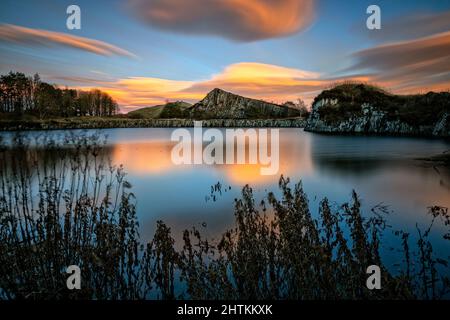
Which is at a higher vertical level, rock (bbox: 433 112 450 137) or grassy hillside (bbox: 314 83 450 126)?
grassy hillside (bbox: 314 83 450 126)

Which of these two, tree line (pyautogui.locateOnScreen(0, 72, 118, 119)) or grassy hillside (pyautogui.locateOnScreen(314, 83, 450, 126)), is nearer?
tree line (pyautogui.locateOnScreen(0, 72, 118, 119))

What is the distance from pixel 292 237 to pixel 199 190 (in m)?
12.5

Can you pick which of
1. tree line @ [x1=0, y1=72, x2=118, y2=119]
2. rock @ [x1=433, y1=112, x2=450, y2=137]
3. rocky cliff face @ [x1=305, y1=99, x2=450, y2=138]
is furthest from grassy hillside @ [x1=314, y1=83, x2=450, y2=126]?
tree line @ [x1=0, y1=72, x2=118, y2=119]

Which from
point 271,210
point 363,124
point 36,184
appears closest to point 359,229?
point 271,210

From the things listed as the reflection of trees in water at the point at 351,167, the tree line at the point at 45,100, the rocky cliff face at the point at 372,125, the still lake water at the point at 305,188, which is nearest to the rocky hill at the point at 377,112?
the rocky cliff face at the point at 372,125

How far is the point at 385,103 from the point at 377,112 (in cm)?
883

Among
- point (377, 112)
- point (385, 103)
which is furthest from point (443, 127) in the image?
point (385, 103)

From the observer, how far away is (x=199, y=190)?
19578 millimetres

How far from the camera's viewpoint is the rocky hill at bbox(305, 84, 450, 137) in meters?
69.4

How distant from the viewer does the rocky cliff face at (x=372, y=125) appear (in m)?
61.9

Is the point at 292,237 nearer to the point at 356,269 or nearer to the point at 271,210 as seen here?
the point at 356,269

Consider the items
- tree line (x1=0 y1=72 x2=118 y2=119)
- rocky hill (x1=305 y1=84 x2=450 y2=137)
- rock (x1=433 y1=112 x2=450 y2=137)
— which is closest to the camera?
tree line (x1=0 y1=72 x2=118 y2=119)

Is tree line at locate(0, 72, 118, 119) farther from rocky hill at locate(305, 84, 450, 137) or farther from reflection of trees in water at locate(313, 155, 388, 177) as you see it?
rocky hill at locate(305, 84, 450, 137)

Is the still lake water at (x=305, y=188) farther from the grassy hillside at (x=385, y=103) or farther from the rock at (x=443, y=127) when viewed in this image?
the grassy hillside at (x=385, y=103)
